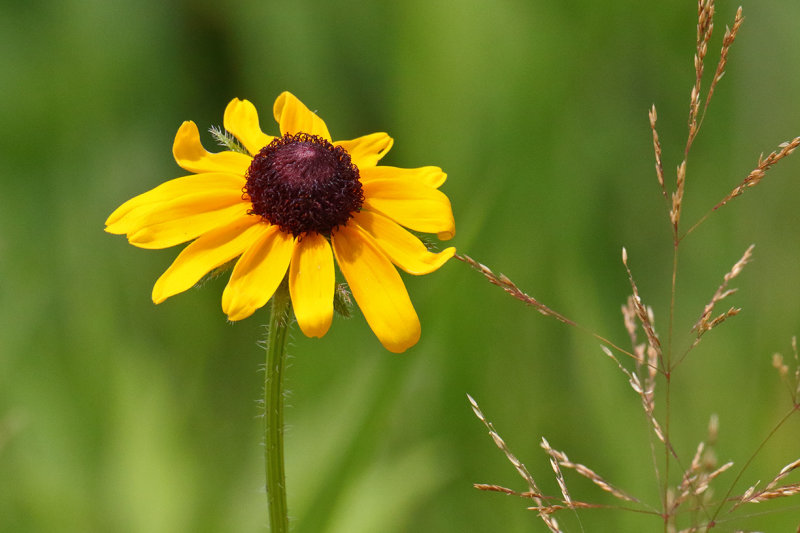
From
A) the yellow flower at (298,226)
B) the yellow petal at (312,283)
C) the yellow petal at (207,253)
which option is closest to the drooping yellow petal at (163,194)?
the yellow flower at (298,226)

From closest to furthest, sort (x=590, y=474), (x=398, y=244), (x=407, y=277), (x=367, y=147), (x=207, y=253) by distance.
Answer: (x=590, y=474)
(x=207, y=253)
(x=398, y=244)
(x=367, y=147)
(x=407, y=277)

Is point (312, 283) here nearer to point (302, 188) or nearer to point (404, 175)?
point (302, 188)

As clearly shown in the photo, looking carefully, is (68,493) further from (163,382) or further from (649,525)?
(649,525)

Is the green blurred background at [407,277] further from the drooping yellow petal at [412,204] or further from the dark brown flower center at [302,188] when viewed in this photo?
the dark brown flower center at [302,188]

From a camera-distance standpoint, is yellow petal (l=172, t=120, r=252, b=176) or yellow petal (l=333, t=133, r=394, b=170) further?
yellow petal (l=333, t=133, r=394, b=170)

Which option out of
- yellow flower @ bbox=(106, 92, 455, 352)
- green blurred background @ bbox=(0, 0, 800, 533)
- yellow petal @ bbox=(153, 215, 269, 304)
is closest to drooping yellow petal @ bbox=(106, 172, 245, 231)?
yellow flower @ bbox=(106, 92, 455, 352)

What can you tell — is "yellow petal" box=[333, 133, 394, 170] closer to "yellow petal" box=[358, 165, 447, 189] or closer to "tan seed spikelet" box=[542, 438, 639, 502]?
"yellow petal" box=[358, 165, 447, 189]

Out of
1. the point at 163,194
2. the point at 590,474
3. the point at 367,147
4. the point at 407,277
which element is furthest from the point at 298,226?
the point at 407,277
